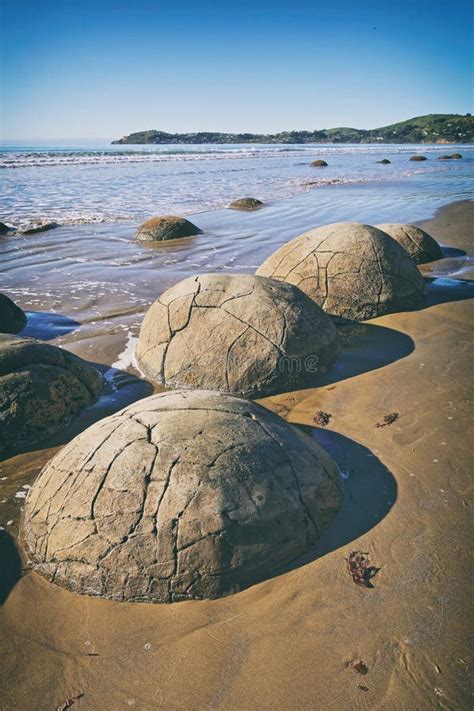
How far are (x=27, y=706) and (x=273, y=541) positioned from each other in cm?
Answer: 133

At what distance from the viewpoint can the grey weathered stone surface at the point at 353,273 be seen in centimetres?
632

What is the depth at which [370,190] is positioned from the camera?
21406 mm

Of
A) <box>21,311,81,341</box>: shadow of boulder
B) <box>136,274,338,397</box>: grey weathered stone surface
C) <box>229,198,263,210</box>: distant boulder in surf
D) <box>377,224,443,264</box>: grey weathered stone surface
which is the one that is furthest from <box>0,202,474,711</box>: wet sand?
<box>229,198,263,210</box>: distant boulder in surf

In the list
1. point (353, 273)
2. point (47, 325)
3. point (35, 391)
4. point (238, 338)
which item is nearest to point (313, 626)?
point (238, 338)

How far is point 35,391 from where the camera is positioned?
4383 millimetres

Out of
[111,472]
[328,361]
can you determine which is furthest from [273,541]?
[328,361]

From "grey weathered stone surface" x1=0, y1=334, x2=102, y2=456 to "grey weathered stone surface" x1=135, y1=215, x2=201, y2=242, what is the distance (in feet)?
27.9

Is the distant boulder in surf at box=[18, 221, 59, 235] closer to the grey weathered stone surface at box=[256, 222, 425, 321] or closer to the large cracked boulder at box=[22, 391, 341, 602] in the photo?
the grey weathered stone surface at box=[256, 222, 425, 321]

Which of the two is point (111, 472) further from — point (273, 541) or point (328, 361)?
point (328, 361)

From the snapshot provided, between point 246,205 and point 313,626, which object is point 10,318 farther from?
point 246,205

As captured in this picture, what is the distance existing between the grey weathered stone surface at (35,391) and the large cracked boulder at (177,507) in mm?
1229

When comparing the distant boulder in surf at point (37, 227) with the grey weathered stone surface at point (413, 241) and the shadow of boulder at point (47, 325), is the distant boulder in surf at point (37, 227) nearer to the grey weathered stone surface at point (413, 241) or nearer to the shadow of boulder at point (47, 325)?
the shadow of boulder at point (47, 325)

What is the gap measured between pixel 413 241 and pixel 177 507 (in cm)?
796

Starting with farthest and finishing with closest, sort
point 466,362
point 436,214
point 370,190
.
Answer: point 370,190 → point 436,214 → point 466,362
